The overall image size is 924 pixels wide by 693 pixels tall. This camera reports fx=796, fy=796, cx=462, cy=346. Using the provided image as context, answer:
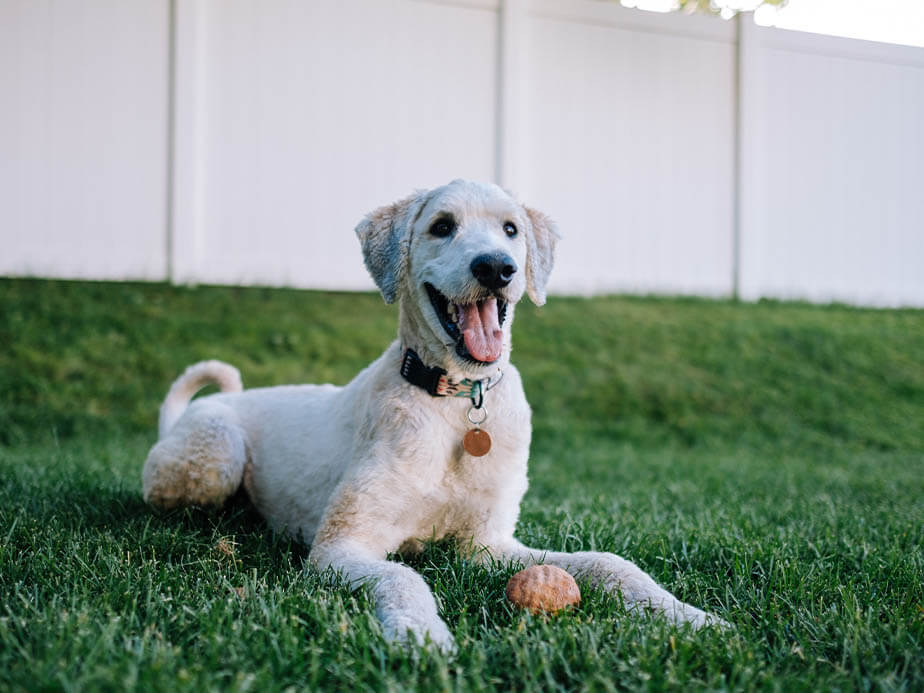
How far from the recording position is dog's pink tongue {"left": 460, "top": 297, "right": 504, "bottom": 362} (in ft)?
8.37

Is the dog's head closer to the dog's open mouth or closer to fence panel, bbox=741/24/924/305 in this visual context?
the dog's open mouth

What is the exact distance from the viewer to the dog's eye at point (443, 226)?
2781 mm

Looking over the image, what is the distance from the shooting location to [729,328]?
8367 mm

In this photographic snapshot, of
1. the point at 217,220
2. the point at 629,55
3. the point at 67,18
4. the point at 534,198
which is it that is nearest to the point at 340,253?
the point at 217,220

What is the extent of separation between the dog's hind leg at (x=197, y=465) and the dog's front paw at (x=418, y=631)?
4.67ft

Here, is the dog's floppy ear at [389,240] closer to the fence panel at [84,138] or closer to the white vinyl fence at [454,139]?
the white vinyl fence at [454,139]

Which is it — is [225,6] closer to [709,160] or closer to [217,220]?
[217,220]

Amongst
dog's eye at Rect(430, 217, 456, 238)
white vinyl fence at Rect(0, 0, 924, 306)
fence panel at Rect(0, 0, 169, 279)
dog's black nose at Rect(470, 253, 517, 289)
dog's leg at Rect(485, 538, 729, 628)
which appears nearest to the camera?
dog's leg at Rect(485, 538, 729, 628)

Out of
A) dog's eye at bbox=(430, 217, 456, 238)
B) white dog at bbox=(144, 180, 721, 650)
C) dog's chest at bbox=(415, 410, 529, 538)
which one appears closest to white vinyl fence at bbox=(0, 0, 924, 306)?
white dog at bbox=(144, 180, 721, 650)

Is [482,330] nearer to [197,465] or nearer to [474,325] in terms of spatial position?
[474,325]

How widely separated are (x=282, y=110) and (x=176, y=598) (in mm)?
6424

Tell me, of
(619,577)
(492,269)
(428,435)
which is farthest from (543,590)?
(492,269)

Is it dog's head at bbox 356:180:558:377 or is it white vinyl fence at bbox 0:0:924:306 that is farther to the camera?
white vinyl fence at bbox 0:0:924:306

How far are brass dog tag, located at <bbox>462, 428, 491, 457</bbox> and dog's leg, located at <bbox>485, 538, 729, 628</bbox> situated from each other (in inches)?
12.5
